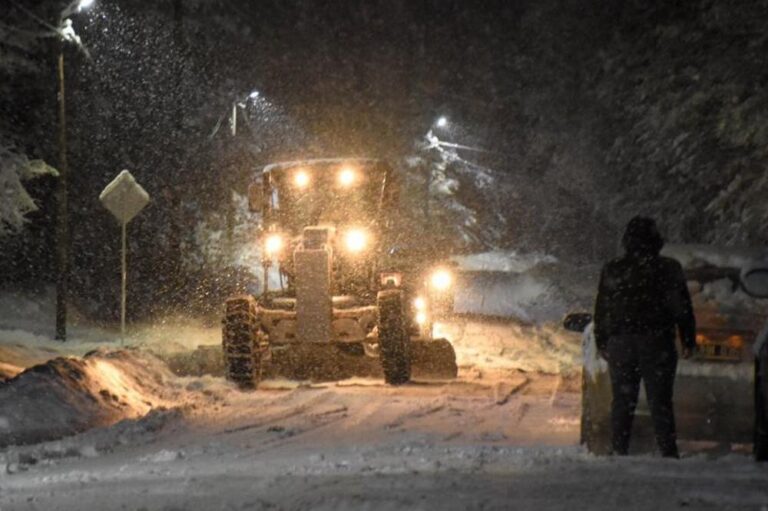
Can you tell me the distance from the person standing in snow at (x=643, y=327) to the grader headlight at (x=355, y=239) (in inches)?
307

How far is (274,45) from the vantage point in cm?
4869

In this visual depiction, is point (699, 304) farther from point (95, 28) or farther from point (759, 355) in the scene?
point (95, 28)

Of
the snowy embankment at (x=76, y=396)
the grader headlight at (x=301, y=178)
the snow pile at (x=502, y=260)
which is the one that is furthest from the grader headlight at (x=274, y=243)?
the snow pile at (x=502, y=260)

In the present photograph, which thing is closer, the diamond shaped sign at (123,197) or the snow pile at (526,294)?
the diamond shaped sign at (123,197)

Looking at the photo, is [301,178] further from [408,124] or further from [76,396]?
[408,124]

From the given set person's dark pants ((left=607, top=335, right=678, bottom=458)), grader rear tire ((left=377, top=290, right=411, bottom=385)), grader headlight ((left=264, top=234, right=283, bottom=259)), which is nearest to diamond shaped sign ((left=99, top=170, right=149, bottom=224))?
grader headlight ((left=264, top=234, right=283, bottom=259))

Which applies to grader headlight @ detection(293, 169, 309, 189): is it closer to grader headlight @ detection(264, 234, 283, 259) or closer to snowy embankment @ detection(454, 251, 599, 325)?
grader headlight @ detection(264, 234, 283, 259)

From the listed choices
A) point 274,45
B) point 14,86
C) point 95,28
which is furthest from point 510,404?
point 274,45

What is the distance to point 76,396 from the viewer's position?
436 inches

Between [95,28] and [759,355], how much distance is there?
2679cm

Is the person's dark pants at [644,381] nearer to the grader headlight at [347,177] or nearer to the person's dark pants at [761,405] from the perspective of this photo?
the person's dark pants at [761,405]

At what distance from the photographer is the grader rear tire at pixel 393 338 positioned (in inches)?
539

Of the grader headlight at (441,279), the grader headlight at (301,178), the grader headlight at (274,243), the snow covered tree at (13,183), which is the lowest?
the grader headlight at (441,279)

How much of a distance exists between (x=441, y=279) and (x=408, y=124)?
4251 centimetres
